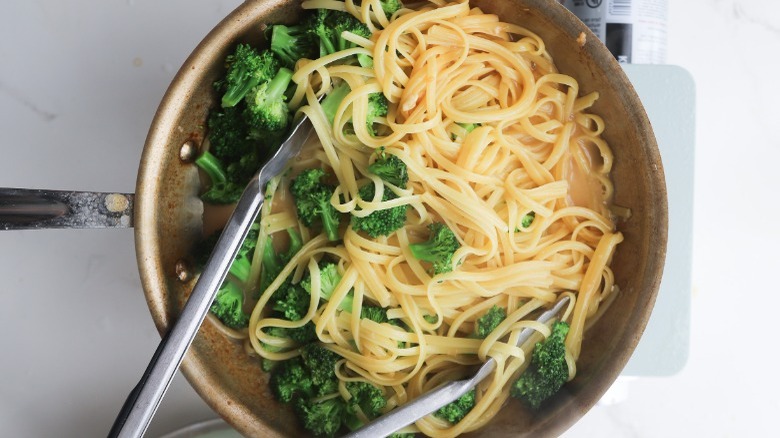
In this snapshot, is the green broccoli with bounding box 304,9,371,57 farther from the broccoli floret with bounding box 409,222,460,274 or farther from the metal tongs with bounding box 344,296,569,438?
the metal tongs with bounding box 344,296,569,438

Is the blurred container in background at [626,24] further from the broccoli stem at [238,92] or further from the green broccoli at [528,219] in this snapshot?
the broccoli stem at [238,92]

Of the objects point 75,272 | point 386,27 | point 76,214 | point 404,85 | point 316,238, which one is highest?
point 386,27

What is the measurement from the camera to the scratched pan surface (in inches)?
76.5

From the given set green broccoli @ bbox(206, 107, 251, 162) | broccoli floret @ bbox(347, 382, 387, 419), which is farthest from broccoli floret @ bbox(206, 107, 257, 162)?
broccoli floret @ bbox(347, 382, 387, 419)

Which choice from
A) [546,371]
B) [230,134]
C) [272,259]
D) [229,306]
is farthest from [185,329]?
[546,371]

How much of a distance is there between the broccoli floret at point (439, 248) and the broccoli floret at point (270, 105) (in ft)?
1.87

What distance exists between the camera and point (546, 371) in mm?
2098

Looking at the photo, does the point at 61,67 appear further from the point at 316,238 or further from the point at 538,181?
the point at 538,181

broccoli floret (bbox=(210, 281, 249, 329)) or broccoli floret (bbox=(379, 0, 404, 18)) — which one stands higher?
broccoli floret (bbox=(379, 0, 404, 18))

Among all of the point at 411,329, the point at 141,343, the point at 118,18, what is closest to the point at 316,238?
the point at 411,329

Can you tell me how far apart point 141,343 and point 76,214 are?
95 cm

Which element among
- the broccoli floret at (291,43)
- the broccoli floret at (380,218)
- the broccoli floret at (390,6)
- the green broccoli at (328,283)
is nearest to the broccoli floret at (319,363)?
the green broccoli at (328,283)

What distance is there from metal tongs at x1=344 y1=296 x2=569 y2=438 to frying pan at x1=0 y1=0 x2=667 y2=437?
0.20m

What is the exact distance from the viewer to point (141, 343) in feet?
8.58
